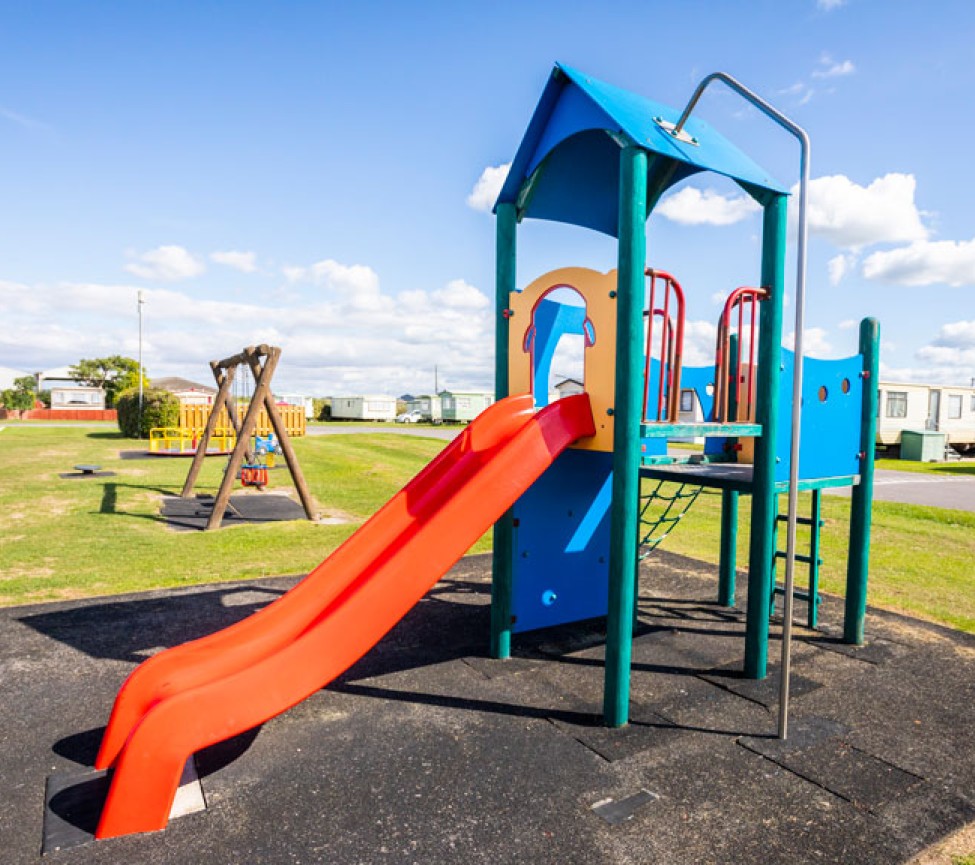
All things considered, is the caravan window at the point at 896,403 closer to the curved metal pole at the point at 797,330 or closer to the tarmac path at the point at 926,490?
the tarmac path at the point at 926,490

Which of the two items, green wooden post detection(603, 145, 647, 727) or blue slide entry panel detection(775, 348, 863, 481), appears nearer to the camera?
green wooden post detection(603, 145, 647, 727)

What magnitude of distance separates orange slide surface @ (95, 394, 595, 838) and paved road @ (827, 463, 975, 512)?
1234 centimetres

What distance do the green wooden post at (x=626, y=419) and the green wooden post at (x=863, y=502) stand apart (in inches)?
94.9

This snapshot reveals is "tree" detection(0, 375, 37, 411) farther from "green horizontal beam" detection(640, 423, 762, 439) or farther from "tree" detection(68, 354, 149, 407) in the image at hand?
"green horizontal beam" detection(640, 423, 762, 439)

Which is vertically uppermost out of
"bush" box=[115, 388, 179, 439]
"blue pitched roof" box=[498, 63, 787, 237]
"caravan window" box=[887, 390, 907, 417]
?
"blue pitched roof" box=[498, 63, 787, 237]

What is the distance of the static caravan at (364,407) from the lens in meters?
A: 58.5

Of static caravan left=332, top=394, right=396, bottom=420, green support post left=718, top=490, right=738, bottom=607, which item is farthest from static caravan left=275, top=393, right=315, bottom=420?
green support post left=718, top=490, right=738, bottom=607

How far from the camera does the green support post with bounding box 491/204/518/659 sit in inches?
196

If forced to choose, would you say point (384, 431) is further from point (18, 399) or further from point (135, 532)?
point (18, 399)

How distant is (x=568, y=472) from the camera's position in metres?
5.46

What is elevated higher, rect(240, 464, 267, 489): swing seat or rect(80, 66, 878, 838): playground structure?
rect(80, 66, 878, 838): playground structure

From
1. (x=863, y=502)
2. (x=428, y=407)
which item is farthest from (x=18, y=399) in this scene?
(x=863, y=502)

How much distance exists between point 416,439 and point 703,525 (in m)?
19.4

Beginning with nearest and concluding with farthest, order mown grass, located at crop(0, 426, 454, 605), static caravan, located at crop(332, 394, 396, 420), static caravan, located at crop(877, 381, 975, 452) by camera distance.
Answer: mown grass, located at crop(0, 426, 454, 605) → static caravan, located at crop(877, 381, 975, 452) → static caravan, located at crop(332, 394, 396, 420)
